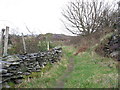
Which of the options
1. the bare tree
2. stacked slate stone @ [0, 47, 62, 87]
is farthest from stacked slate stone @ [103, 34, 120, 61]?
the bare tree

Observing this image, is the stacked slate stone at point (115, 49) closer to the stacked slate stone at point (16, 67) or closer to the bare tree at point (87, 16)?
the stacked slate stone at point (16, 67)

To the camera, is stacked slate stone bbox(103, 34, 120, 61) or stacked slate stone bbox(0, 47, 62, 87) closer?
stacked slate stone bbox(0, 47, 62, 87)

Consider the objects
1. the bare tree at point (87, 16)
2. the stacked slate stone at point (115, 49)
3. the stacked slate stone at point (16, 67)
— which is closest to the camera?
the stacked slate stone at point (16, 67)

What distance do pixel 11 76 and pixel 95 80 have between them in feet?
9.86

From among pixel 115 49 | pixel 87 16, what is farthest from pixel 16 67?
pixel 87 16

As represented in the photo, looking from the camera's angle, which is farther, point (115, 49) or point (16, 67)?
point (115, 49)

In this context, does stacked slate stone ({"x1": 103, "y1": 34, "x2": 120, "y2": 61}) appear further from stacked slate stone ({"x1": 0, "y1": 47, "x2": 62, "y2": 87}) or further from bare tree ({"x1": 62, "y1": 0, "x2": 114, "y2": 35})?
bare tree ({"x1": 62, "y1": 0, "x2": 114, "y2": 35})

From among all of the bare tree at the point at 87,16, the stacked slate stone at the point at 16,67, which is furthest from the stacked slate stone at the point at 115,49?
the bare tree at the point at 87,16

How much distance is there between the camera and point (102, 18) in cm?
2541

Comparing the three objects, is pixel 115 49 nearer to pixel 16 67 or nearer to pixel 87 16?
pixel 16 67

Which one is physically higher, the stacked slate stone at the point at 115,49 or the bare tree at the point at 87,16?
the bare tree at the point at 87,16

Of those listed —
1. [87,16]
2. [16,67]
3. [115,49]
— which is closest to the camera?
[16,67]

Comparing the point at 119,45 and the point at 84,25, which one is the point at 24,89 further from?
the point at 84,25

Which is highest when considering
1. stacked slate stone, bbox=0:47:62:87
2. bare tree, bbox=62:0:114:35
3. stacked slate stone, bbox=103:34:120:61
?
bare tree, bbox=62:0:114:35
